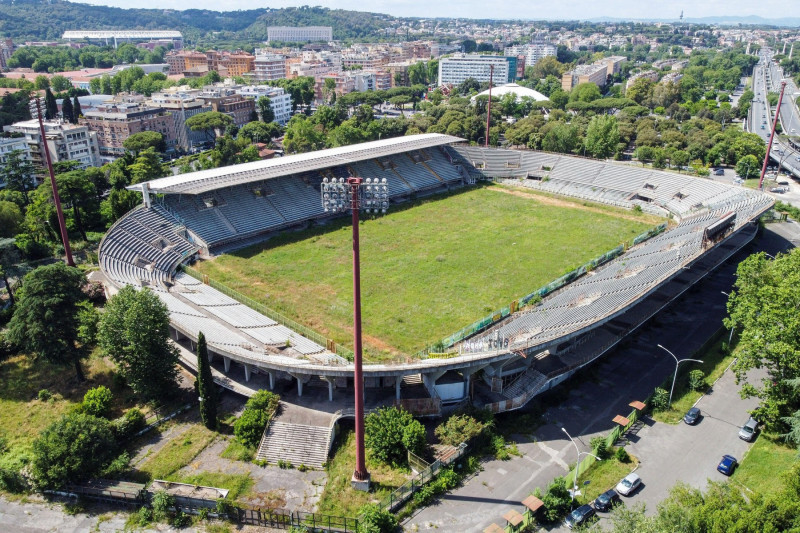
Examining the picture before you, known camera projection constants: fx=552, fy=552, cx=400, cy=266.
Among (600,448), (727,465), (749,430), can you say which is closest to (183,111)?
(600,448)

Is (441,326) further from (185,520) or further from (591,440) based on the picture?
(185,520)

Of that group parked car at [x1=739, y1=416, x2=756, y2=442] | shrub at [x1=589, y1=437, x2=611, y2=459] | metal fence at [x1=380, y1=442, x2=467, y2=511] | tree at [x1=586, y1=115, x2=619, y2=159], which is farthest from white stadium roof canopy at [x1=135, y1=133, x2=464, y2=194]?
parked car at [x1=739, y1=416, x2=756, y2=442]

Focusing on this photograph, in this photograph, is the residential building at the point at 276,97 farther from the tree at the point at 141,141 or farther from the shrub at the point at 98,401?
the shrub at the point at 98,401

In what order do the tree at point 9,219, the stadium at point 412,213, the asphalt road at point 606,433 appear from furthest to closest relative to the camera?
1. the tree at point 9,219
2. the stadium at point 412,213
3. the asphalt road at point 606,433

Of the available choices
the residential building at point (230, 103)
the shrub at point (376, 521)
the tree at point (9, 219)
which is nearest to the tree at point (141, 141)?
the residential building at point (230, 103)

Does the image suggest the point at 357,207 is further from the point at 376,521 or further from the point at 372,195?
the point at 376,521
